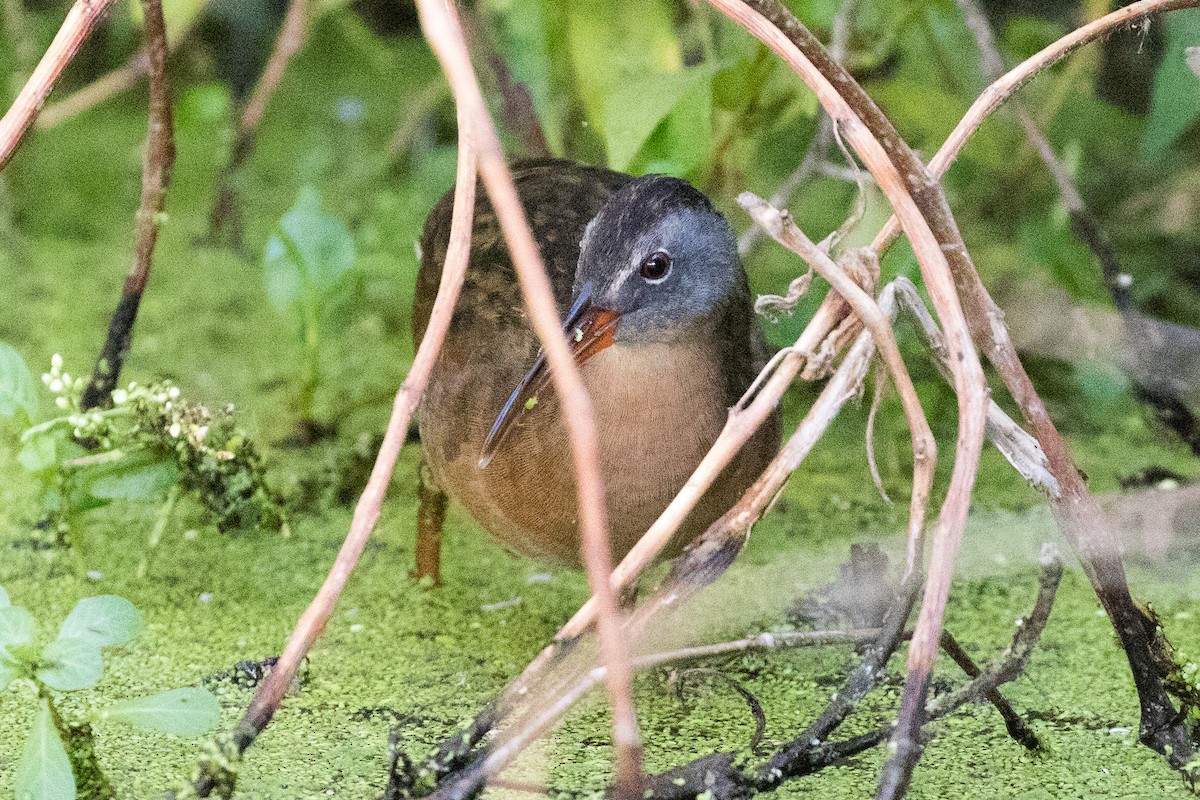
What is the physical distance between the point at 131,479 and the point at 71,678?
0.61 meters

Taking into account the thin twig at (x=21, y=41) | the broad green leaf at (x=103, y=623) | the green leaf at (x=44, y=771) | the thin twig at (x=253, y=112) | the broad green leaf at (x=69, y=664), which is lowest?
the green leaf at (x=44, y=771)

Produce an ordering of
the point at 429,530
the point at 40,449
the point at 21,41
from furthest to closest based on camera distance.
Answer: the point at 21,41
the point at 429,530
the point at 40,449

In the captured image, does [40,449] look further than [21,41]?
No

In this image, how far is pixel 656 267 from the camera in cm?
179

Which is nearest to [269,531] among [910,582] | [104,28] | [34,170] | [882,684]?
[882,684]

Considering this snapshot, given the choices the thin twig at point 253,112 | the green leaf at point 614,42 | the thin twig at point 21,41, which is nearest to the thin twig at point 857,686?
the green leaf at point 614,42

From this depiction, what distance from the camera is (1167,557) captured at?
215cm

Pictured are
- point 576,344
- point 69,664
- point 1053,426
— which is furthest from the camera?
point 576,344

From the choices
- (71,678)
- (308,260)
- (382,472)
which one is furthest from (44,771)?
(308,260)

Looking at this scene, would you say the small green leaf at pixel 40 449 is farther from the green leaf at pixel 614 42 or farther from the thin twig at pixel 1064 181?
the thin twig at pixel 1064 181

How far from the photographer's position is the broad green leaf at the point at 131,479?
1.91 meters

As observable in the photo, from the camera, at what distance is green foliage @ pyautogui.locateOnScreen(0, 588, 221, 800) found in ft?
4.35

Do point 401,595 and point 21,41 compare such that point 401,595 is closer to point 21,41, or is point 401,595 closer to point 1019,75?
point 1019,75

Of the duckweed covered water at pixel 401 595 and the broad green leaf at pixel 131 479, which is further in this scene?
the broad green leaf at pixel 131 479
